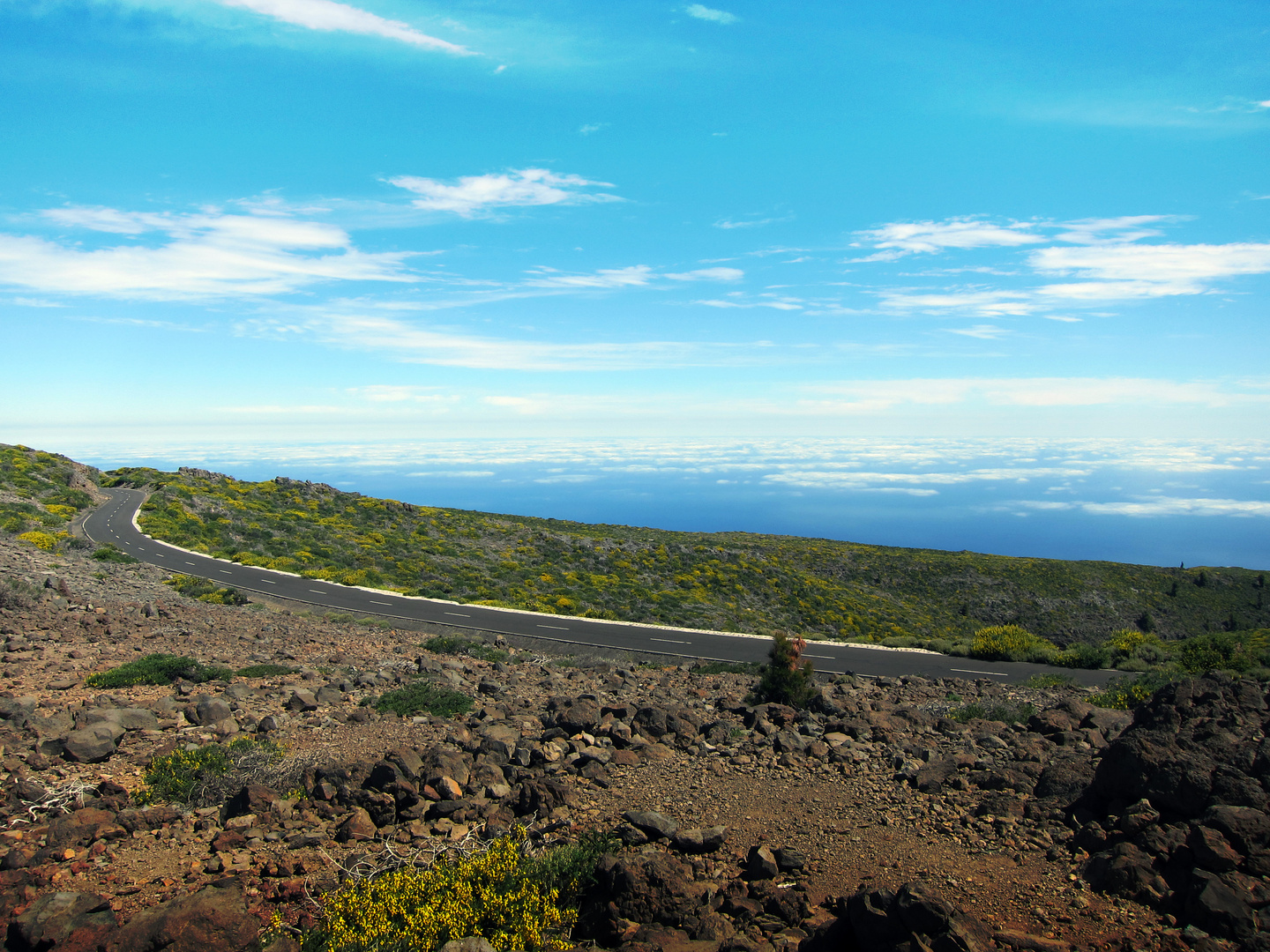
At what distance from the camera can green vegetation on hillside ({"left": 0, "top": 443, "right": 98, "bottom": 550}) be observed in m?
30.4

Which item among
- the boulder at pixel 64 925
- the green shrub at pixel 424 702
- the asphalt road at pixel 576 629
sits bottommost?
the asphalt road at pixel 576 629

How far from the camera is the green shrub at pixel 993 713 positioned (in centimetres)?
1101

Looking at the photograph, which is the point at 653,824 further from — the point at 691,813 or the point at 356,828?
the point at 356,828

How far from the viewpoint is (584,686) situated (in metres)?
14.0

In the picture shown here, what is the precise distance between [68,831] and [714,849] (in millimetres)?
6439

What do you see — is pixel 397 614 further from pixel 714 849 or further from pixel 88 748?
pixel 714 849

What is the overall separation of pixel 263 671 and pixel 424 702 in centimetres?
391

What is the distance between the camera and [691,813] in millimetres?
7348

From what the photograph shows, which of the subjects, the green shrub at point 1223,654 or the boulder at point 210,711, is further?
the green shrub at point 1223,654

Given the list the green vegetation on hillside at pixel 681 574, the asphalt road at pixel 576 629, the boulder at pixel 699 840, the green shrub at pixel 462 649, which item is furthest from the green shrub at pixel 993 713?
the green vegetation on hillside at pixel 681 574

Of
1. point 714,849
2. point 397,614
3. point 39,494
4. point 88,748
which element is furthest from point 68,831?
point 39,494

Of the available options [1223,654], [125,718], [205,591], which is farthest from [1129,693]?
[205,591]

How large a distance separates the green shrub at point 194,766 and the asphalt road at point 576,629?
14.0 meters

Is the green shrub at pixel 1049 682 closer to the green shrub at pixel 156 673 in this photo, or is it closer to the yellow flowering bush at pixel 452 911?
the yellow flowering bush at pixel 452 911
